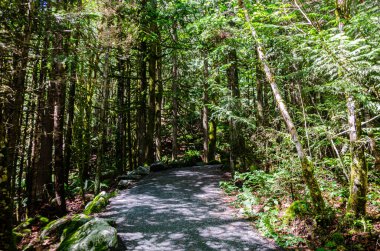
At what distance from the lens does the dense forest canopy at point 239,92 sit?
529 centimetres

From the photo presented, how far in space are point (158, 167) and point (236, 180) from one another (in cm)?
657

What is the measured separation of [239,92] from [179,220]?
6791mm

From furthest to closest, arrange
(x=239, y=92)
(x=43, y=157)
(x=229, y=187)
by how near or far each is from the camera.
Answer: (x=239, y=92)
(x=229, y=187)
(x=43, y=157)

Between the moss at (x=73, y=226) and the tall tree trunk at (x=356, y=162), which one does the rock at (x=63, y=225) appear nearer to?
the moss at (x=73, y=226)

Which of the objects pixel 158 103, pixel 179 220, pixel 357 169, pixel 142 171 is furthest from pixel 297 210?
pixel 158 103

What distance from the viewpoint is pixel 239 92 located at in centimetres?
1191

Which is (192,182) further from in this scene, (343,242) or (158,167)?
(343,242)

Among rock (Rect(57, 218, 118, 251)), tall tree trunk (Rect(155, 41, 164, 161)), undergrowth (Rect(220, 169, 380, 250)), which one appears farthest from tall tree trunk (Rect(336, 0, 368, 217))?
tall tree trunk (Rect(155, 41, 164, 161))

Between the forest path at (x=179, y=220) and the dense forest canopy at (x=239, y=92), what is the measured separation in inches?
58.9

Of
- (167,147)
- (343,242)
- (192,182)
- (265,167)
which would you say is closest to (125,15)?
(192,182)

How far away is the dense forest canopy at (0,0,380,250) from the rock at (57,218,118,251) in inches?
47.7

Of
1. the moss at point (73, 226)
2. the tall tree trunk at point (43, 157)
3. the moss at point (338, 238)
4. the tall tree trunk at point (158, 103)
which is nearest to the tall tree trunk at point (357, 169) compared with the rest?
the moss at point (338, 238)

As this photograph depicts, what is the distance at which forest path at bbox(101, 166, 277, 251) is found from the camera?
5.91m

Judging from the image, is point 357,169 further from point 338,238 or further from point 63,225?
point 63,225
